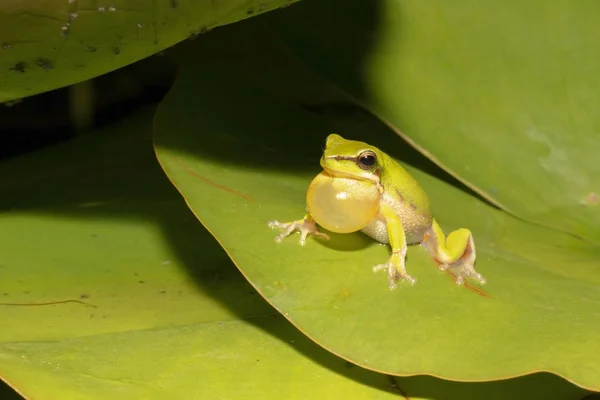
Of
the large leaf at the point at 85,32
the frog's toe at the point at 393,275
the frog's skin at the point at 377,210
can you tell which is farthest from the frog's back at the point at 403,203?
the large leaf at the point at 85,32

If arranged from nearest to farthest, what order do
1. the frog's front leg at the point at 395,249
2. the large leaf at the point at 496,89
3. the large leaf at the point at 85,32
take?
the large leaf at the point at 85,32 < the frog's front leg at the point at 395,249 < the large leaf at the point at 496,89

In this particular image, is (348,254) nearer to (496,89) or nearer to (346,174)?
(346,174)

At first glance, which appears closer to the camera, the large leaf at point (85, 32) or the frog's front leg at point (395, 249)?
the large leaf at point (85, 32)

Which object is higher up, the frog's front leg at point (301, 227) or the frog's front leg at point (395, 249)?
the frog's front leg at point (301, 227)

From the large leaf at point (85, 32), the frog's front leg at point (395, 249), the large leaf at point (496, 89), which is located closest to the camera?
the large leaf at point (85, 32)

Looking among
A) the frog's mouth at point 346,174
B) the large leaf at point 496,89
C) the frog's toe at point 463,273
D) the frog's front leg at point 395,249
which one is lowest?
the frog's front leg at point 395,249

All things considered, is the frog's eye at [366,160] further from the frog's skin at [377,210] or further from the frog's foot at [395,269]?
the frog's foot at [395,269]

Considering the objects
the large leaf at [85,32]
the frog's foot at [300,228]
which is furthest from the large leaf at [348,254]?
the large leaf at [85,32]

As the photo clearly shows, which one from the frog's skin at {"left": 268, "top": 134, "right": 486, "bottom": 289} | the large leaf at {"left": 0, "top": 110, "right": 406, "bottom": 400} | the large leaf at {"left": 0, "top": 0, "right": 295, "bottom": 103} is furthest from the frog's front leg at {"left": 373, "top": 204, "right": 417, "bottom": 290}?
the large leaf at {"left": 0, "top": 0, "right": 295, "bottom": 103}
